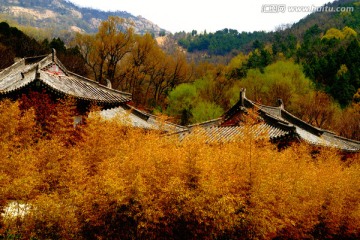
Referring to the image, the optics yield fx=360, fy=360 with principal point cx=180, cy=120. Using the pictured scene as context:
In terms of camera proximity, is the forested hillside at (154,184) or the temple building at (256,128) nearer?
the forested hillside at (154,184)

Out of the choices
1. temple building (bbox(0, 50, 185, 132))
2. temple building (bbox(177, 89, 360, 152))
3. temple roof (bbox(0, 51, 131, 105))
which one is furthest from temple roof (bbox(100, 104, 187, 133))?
temple building (bbox(177, 89, 360, 152))

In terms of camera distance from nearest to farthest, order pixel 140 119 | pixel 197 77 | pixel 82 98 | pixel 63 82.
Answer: pixel 82 98 < pixel 63 82 < pixel 140 119 < pixel 197 77

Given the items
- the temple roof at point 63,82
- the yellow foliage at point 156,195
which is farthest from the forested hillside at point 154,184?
the temple roof at point 63,82

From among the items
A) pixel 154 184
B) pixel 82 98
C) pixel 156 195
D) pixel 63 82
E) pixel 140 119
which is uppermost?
pixel 63 82

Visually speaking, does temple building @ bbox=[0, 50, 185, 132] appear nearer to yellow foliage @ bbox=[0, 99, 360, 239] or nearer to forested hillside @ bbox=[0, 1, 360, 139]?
yellow foliage @ bbox=[0, 99, 360, 239]

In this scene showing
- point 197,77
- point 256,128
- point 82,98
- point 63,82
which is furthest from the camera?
point 197,77

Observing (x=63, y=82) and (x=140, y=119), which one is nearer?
(x=63, y=82)

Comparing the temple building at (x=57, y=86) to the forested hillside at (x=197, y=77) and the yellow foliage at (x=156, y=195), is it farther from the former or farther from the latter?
the forested hillside at (x=197, y=77)

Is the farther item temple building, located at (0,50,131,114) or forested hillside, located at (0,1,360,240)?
temple building, located at (0,50,131,114)

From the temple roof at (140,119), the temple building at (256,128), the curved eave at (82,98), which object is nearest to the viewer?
the temple building at (256,128)

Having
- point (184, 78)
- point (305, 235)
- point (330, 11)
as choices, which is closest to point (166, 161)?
point (305, 235)

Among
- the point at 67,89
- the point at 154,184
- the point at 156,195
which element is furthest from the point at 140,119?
the point at 156,195

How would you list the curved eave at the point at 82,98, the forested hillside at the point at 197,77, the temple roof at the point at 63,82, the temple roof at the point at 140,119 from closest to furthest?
the curved eave at the point at 82,98
the temple roof at the point at 63,82
the temple roof at the point at 140,119
the forested hillside at the point at 197,77

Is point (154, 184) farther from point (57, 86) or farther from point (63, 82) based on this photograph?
point (63, 82)
